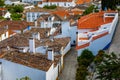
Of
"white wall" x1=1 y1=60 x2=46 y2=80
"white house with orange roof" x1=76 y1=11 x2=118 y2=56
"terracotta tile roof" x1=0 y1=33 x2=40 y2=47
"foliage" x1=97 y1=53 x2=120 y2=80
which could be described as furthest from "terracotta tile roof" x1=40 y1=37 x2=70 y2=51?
"foliage" x1=97 y1=53 x2=120 y2=80

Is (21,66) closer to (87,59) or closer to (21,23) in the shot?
(87,59)

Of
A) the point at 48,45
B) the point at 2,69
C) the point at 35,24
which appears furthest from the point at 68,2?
the point at 2,69

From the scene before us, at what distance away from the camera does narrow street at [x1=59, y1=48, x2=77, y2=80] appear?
33.2 metres

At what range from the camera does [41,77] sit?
27766mm

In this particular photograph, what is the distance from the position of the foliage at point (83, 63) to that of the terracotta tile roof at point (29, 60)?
251cm

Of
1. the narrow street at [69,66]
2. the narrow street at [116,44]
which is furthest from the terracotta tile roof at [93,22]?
the narrow street at [69,66]

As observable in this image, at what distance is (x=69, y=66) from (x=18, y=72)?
9.54 m

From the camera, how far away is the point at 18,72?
2803 cm

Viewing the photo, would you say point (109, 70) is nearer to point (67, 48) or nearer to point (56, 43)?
point (56, 43)

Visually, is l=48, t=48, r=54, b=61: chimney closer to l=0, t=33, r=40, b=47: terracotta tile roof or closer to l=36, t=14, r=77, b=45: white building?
l=0, t=33, r=40, b=47: terracotta tile roof

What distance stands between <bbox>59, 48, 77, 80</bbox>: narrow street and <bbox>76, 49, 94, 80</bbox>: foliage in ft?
5.72

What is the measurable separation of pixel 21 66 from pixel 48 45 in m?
10.1

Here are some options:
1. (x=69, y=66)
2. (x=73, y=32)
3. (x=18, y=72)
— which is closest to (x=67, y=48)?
(x=73, y=32)

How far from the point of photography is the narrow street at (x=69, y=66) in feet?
109
